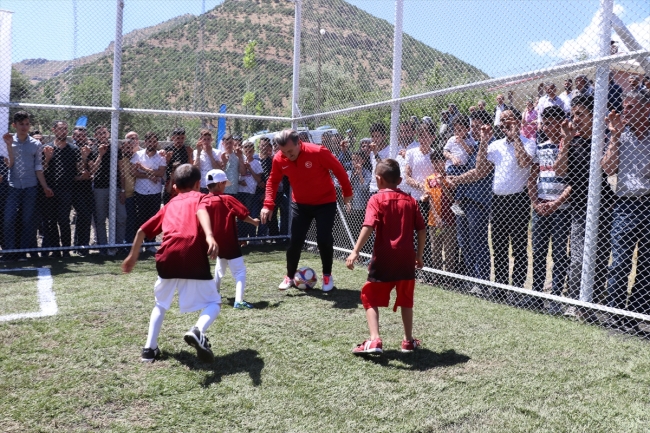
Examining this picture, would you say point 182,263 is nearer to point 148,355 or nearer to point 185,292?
point 185,292

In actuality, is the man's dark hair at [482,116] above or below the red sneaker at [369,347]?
above

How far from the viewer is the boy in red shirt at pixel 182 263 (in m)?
4.26

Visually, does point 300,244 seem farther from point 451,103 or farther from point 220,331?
point 451,103

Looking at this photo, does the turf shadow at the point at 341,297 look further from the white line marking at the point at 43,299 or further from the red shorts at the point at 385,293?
the white line marking at the point at 43,299

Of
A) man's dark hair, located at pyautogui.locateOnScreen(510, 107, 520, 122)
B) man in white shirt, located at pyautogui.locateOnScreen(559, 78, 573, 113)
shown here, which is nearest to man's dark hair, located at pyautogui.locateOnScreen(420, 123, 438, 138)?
man's dark hair, located at pyautogui.locateOnScreen(510, 107, 520, 122)

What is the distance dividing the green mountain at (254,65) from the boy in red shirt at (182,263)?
386cm

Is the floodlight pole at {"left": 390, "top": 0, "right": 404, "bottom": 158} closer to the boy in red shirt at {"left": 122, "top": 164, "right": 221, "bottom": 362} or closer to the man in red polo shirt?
the man in red polo shirt

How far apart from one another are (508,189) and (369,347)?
2956mm

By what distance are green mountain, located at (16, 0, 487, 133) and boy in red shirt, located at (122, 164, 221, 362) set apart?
152 inches

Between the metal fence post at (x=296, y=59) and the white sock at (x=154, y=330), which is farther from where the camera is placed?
the metal fence post at (x=296, y=59)

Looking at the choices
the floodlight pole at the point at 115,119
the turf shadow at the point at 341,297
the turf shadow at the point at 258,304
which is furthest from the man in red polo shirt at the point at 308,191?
the floodlight pole at the point at 115,119

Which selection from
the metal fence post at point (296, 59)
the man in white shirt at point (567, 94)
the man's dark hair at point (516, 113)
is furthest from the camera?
the metal fence post at point (296, 59)

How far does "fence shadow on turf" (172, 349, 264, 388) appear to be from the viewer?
398 centimetres

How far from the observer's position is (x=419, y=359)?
4.42 meters
